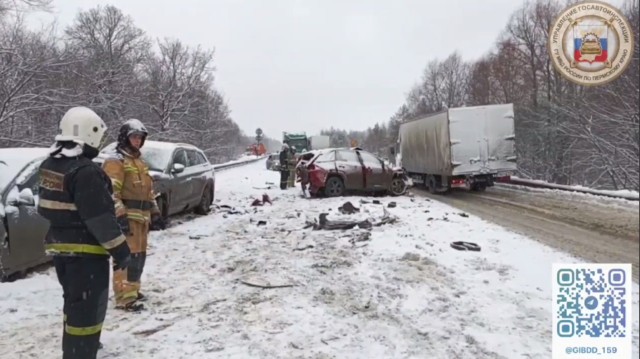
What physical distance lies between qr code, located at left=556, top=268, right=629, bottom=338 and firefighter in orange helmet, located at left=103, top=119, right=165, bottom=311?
3.68 meters

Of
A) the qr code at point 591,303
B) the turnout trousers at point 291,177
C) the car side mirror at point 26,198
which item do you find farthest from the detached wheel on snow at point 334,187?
the qr code at point 591,303

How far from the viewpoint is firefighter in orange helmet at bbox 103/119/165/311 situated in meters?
4.28

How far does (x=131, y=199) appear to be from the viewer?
4.34 meters

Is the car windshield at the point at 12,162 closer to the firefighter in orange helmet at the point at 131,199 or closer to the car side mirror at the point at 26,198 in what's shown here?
the car side mirror at the point at 26,198

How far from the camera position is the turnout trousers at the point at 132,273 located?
4.29 m

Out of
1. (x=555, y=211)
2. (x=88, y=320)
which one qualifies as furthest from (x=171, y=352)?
(x=555, y=211)

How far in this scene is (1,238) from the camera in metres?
4.67

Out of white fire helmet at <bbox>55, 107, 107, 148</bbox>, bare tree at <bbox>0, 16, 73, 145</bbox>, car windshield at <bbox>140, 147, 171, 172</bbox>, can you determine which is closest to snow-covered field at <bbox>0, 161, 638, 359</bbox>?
white fire helmet at <bbox>55, 107, 107, 148</bbox>

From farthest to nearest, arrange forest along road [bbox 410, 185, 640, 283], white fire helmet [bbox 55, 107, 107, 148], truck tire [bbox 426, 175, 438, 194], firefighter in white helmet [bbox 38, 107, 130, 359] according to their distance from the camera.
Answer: truck tire [bbox 426, 175, 438, 194] < white fire helmet [bbox 55, 107, 107, 148] < firefighter in white helmet [bbox 38, 107, 130, 359] < forest along road [bbox 410, 185, 640, 283]

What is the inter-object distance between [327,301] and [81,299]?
220 cm

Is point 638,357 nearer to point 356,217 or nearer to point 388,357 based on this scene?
point 388,357

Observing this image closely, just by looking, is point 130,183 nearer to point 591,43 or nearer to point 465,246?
point 591,43

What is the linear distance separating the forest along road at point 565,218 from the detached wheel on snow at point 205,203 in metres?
5.90

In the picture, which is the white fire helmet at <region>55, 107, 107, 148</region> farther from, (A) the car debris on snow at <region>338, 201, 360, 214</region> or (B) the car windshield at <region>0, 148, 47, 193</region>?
(A) the car debris on snow at <region>338, 201, 360, 214</region>
